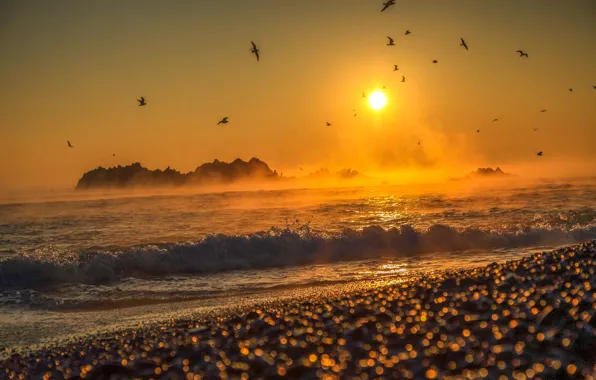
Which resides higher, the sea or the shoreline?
the shoreline

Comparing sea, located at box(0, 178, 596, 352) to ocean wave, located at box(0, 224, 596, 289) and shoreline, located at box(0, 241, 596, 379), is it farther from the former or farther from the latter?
shoreline, located at box(0, 241, 596, 379)

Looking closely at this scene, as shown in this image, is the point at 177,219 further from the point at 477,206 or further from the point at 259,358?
the point at 259,358

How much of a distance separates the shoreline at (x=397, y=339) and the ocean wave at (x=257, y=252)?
10.7 m

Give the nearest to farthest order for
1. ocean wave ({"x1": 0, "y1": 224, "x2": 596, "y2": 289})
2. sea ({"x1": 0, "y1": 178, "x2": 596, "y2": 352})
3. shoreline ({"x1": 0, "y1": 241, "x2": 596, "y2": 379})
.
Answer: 1. shoreline ({"x1": 0, "y1": 241, "x2": 596, "y2": 379})
2. sea ({"x1": 0, "y1": 178, "x2": 596, "y2": 352})
3. ocean wave ({"x1": 0, "y1": 224, "x2": 596, "y2": 289})

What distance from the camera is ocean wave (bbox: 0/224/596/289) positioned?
66.1 feet

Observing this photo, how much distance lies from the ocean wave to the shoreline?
10.7 m

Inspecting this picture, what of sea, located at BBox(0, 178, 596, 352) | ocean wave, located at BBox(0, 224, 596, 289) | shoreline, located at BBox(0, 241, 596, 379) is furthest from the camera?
ocean wave, located at BBox(0, 224, 596, 289)

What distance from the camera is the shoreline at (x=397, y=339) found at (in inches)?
265

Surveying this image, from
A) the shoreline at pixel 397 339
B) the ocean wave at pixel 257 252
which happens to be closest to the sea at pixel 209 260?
the ocean wave at pixel 257 252

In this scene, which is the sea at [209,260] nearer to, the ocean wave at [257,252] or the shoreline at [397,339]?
the ocean wave at [257,252]

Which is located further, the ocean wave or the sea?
the ocean wave

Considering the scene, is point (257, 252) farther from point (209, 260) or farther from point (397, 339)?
point (397, 339)

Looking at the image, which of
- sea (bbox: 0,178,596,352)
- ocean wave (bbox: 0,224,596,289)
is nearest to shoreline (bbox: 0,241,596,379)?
sea (bbox: 0,178,596,352)

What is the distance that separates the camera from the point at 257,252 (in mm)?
23094
